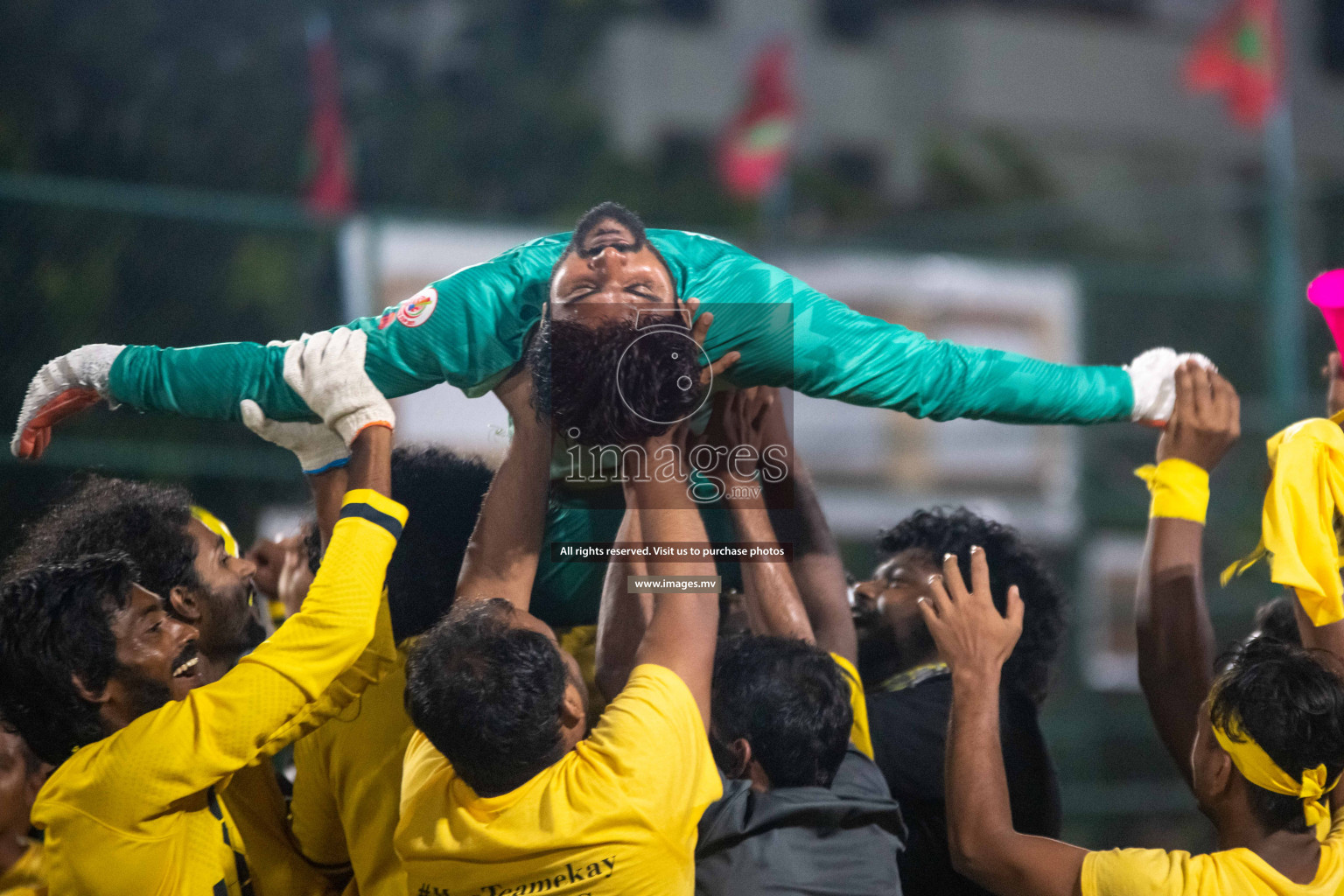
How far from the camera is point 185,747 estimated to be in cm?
194

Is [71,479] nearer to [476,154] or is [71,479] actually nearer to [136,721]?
[136,721]

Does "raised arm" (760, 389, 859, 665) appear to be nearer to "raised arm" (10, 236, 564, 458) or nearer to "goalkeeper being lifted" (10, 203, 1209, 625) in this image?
"goalkeeper being lifted" (10, 203, 1209, 625)

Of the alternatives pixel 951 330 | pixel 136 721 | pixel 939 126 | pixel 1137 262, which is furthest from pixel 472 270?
pixel 939 126

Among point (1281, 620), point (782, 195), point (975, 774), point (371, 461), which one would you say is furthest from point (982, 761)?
point (782, 195)

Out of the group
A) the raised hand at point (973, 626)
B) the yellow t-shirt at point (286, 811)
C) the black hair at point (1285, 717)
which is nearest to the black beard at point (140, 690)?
the yellow t-shirt at point (286, 811)

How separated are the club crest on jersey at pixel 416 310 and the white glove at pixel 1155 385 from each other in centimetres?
123

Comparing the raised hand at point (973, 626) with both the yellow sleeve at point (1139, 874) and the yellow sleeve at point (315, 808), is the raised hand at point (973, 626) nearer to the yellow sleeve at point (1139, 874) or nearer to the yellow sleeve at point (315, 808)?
the yellow sleeve at point (1139, 874)

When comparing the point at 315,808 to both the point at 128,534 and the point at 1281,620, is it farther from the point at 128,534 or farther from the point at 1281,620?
the point at 1281,620

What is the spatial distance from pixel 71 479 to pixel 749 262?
1407 millimetres

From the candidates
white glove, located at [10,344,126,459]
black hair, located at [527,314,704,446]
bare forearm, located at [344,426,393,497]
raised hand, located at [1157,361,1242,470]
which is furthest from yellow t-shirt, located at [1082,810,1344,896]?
white glove, located at [10,344,126,459]

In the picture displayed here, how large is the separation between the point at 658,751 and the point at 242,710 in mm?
592

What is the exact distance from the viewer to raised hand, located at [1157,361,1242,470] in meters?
2.40

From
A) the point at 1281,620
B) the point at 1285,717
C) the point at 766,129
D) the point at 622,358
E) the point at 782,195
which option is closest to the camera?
the point at 1285,717

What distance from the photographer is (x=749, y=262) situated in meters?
2.42
